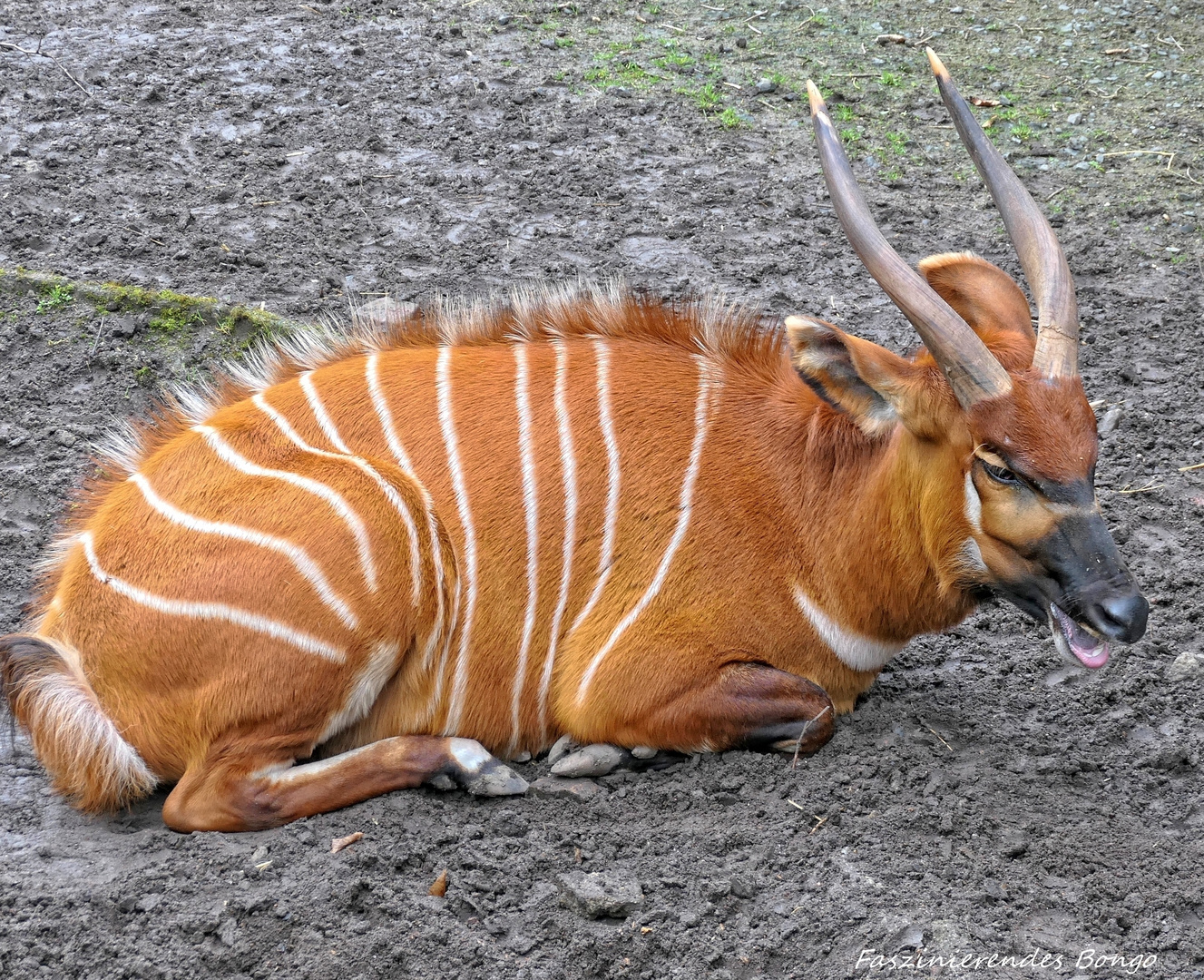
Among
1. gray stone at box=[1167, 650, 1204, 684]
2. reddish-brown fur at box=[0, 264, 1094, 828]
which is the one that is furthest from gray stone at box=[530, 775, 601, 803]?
gray stone at box=[1167, 650, 1204, 684]

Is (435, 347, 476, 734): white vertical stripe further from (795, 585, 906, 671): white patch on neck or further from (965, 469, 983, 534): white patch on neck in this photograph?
(965, 469, 983, 534): white patch on neck

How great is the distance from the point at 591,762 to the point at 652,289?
277cm

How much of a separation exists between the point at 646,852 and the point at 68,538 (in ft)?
6.45

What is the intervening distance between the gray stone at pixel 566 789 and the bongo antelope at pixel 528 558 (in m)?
0.12

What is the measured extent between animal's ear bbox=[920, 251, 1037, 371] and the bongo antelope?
10mm

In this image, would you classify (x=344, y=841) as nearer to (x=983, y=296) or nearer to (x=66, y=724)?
(x=66, y=724)

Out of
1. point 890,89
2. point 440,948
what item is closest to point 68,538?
point 440,948

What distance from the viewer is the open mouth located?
10.5 ft

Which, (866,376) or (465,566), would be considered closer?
(866,376)

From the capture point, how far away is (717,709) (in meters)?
3.62

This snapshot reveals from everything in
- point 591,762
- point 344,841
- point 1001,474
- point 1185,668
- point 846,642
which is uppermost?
point 1001,474

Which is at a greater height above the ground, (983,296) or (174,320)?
(983,296)

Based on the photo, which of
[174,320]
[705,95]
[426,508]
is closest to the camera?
[426,508]

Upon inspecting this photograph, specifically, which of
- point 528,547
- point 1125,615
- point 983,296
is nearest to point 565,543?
point 528,547
